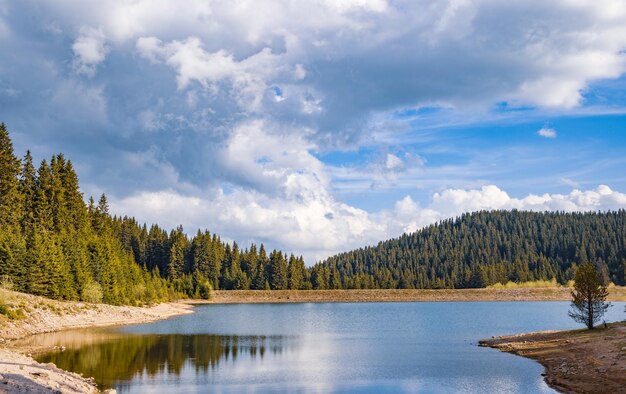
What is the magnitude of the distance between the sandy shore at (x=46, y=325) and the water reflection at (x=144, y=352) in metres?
2.87

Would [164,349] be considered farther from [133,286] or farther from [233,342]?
[133,286]

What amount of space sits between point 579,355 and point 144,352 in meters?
40.0

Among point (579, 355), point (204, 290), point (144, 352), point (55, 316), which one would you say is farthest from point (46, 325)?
point (204, 290)

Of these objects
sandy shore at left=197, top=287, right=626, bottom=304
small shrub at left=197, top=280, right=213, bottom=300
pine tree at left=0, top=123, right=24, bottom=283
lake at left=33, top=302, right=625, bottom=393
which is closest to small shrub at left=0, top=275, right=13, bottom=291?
lake at left=33, top=302, right=625, bottom=393

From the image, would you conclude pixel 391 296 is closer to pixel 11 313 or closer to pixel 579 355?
pixel 11 313

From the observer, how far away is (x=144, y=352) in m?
57.1

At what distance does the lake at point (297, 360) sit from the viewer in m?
40.9

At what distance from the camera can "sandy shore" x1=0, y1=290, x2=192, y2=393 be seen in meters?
34.0

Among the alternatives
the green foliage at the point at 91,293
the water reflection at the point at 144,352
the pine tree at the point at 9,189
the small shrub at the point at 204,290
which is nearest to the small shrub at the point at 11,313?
the water reflection at the point at 144,352

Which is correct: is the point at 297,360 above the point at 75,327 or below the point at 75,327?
below

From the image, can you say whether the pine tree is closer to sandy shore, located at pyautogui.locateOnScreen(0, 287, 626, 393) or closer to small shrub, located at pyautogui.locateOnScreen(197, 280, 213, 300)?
sandy shore, located at pyautogui.locateOnScreen(0, 287, 626, 393)

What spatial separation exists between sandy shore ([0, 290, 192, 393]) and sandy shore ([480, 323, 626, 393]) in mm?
31897

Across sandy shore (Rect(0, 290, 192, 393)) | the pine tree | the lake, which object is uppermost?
the pine tree

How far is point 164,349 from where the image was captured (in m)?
60.5
